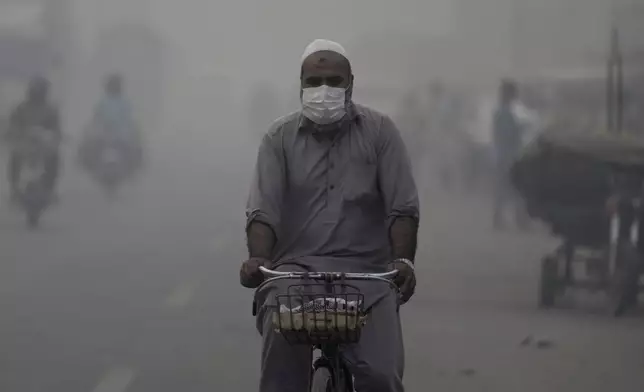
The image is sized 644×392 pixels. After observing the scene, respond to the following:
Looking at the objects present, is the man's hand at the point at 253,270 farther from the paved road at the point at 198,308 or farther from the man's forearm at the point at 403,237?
the paved road at the point at 198,308

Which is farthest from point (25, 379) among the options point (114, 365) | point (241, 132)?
point (241, 132)

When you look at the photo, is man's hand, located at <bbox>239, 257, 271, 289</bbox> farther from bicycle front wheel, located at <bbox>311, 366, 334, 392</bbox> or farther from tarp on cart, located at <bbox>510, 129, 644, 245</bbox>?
tarp on cart, located at <bbox>510, 129, 644, 245</bbox>

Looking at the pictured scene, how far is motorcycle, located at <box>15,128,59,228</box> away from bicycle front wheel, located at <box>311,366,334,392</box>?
354 centimetres

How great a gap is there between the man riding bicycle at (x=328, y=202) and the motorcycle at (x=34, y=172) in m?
3.27

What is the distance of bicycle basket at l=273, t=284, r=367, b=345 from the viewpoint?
323 centimetres

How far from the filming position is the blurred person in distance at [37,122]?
6727 millimetres

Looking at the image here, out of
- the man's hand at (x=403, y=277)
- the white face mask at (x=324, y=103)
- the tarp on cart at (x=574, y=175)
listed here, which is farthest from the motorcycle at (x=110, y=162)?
the man's hand at (x=403, y=277)

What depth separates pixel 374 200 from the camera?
12.2 ft

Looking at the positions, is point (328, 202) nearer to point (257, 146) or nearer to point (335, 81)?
point (335, 81)

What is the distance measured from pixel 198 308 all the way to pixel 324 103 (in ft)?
10.1

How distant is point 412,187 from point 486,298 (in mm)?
3129

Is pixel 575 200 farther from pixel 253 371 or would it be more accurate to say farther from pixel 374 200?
pixel 374 200

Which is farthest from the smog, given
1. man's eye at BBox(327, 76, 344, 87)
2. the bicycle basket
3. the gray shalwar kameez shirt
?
the bicycle basket

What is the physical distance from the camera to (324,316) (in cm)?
323
